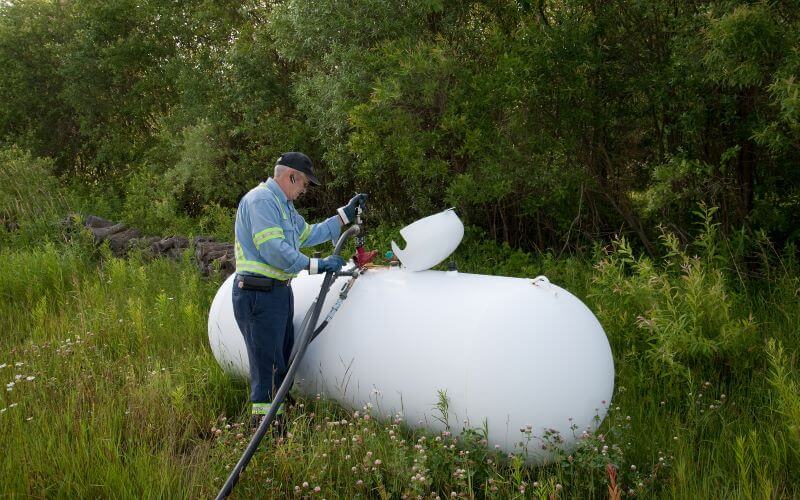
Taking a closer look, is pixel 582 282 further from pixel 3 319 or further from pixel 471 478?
pixel 3 319

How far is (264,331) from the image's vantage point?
4.42 m

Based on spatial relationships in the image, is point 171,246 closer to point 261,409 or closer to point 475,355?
point 261,409

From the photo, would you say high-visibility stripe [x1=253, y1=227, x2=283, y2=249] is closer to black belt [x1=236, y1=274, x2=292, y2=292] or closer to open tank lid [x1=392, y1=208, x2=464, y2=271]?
black belt [x1=236, y1=274, x2=292, y2=292]

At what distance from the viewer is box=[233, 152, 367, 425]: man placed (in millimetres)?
4305

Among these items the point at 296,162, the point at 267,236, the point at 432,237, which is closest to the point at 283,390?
the point at 267,236

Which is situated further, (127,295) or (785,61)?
(127,295)

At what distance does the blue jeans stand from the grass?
0.28 m

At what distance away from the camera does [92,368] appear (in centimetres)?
527

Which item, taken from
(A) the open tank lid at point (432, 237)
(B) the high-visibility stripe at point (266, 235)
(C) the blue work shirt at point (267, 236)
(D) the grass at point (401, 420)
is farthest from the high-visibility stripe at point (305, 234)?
(D) the grass at point (401, 420)

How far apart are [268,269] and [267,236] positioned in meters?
0.23

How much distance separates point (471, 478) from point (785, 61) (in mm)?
3719

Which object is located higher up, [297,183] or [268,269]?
[297,183]

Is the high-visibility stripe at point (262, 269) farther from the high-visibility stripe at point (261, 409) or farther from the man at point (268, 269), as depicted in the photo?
the high-visibility stripe at point (261, 409)

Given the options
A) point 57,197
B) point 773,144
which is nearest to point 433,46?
point 773,144
